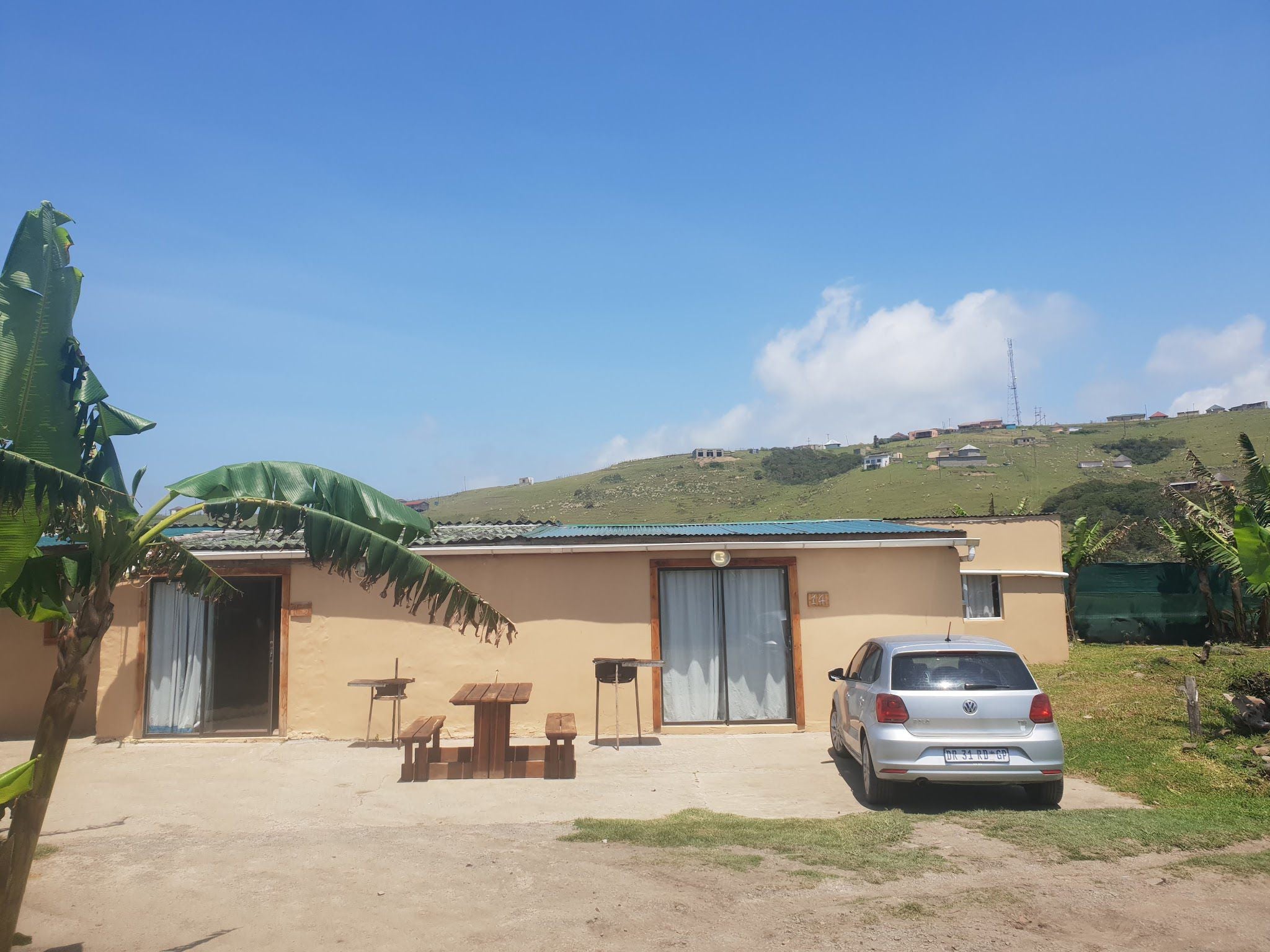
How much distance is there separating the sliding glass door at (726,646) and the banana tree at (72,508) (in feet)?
21.9

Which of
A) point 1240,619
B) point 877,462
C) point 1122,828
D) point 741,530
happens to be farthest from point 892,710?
point 877,462

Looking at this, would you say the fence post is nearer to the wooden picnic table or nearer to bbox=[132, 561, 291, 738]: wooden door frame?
the wooden picnic table

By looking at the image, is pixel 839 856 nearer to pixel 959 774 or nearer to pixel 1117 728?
pixel 959 774

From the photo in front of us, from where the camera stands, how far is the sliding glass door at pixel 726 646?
12.6m

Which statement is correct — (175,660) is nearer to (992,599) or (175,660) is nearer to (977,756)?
(977,756)

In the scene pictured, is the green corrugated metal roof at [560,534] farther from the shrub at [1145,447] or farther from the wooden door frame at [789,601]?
the shrub at [1145,447]

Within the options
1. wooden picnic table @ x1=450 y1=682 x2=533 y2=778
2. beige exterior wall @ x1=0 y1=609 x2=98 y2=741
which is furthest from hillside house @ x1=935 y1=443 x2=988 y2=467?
beige exterior wall @ x1=0 y1=609 x2=98 y2=741

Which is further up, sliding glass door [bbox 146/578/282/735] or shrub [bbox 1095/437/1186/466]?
shrub [bbox 1095/437/1186/466]

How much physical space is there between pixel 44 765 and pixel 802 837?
5330mm

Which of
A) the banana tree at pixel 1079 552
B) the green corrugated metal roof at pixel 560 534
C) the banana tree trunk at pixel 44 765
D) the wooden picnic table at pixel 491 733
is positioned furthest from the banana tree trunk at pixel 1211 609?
the banana tree trunk at pixel 44 765

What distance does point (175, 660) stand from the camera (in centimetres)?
1238

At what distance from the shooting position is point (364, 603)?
40.6ft

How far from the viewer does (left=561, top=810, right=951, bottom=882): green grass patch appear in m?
6.52

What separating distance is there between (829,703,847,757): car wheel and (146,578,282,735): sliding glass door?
747 cm
